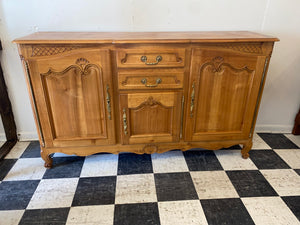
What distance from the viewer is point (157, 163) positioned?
1.67 meters

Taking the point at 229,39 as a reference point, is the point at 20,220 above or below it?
below

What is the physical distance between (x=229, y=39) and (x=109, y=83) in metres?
0.78

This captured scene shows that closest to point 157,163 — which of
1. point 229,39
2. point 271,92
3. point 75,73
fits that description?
point 75,73

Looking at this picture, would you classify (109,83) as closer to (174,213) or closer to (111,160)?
(111,160)

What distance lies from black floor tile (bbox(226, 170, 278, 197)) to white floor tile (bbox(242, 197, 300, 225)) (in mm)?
49

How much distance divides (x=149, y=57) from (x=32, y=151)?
1279 mm

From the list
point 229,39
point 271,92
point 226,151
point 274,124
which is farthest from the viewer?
point 274,124

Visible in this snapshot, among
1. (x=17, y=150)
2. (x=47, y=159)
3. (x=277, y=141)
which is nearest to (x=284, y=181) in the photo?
(x=277, y=141)

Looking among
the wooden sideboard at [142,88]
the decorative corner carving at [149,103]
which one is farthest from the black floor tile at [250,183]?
the decorative corner carving at [149,103]

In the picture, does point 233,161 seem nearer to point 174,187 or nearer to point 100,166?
point 174,187

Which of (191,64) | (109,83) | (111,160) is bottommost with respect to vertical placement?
(111,160)

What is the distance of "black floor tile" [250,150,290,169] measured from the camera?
5.41 ft

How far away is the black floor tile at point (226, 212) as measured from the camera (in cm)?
120

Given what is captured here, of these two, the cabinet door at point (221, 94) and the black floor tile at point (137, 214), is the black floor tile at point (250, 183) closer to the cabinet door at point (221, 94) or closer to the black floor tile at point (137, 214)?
the cabinet door at point (221, 94)
